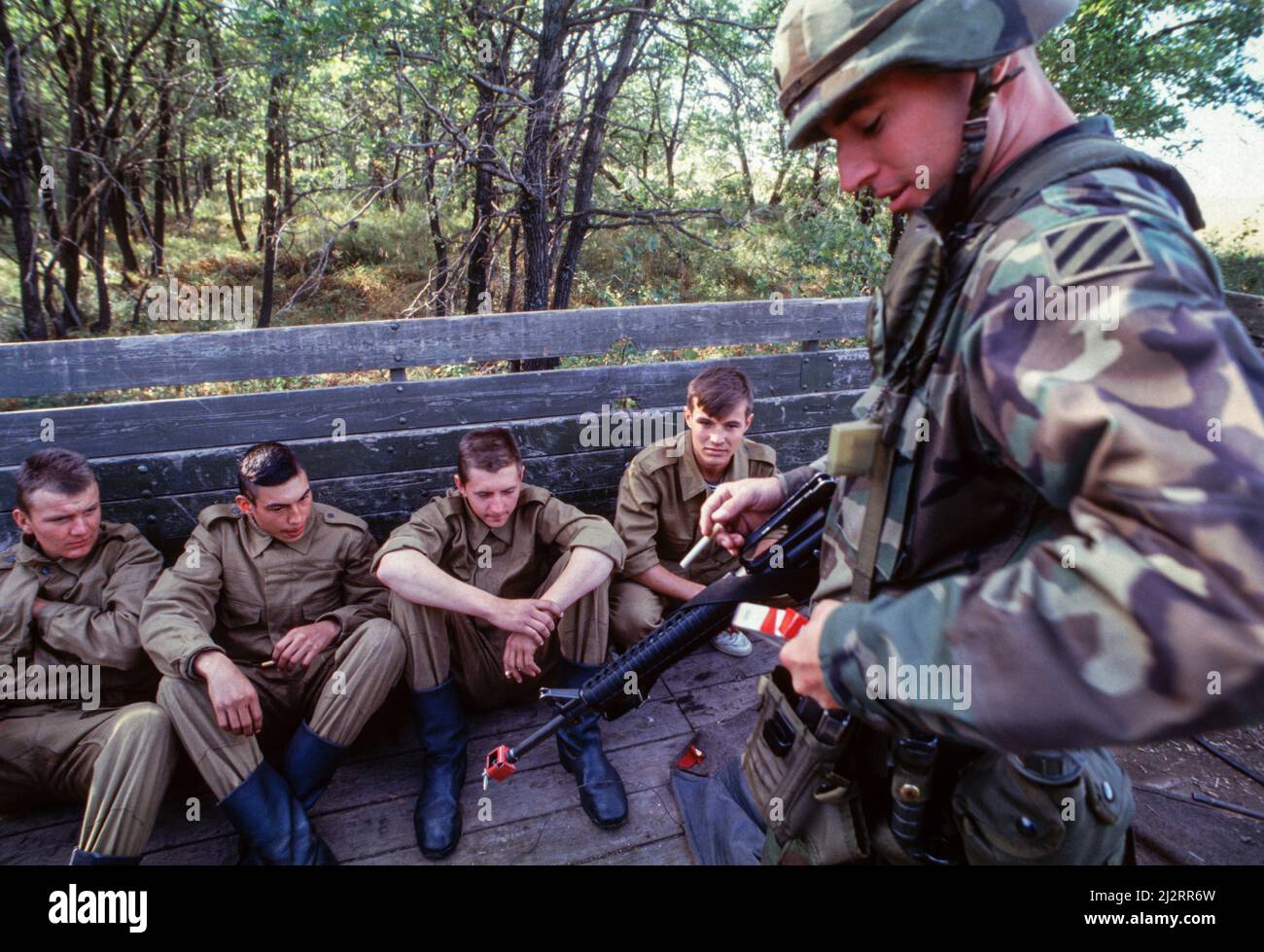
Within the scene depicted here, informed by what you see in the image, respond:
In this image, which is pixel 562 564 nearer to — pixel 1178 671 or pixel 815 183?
pixel 1178 671

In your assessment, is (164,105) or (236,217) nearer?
(164,105)

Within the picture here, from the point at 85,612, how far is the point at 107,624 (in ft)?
0.32

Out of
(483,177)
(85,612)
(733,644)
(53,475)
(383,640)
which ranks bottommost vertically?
(733,644)

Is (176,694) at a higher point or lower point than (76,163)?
lower

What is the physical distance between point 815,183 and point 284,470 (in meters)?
7.67

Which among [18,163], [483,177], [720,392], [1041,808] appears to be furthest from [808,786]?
[18,163]

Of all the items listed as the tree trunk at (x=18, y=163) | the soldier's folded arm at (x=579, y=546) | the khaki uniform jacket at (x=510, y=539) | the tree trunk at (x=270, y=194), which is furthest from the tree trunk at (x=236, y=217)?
the soldier's folded arm at (x=579, y=546)

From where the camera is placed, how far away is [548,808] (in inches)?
101

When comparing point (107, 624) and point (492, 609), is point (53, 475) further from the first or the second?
point (492, 609)

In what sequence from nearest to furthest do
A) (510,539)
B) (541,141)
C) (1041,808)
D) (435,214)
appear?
1. (1041,808)
2. (510,539)
3. (541,141)
4. (435,214)

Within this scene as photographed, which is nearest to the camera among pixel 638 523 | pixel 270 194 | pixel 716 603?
pixel 716 603

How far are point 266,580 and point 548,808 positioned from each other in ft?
4.48

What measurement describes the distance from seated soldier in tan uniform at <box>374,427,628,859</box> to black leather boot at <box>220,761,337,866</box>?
0.34 metres

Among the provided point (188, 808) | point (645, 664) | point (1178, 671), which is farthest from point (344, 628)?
point (1178, 671)
